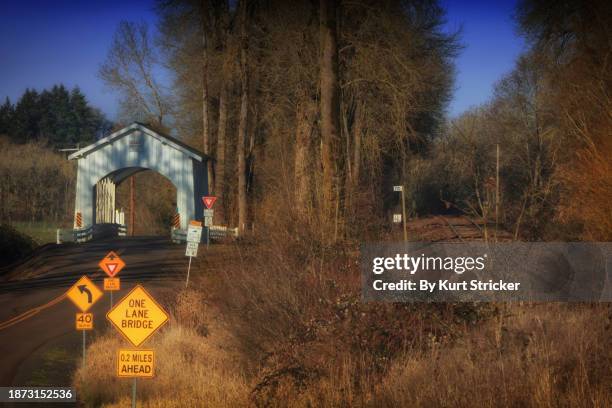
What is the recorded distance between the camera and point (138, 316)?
11.5m

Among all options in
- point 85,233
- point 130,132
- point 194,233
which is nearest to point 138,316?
point 194,233

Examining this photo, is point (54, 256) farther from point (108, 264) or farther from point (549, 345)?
point (549, 345)

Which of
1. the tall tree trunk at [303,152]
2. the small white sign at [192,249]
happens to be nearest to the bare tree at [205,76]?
the small white sign at [192,249]

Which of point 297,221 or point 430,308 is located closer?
point 430,308

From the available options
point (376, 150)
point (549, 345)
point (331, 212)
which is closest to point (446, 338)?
point (549, 345)

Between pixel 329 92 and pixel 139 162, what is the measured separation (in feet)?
81.2

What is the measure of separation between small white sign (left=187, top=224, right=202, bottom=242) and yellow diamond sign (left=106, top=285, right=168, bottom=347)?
13.3 m

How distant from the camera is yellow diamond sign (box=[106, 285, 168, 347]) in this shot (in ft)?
37.6

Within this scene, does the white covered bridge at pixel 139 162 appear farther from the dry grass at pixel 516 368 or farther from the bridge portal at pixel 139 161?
the dry grass at pixel 516 368

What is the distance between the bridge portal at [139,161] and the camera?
41375 mm

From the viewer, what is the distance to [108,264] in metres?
16.2

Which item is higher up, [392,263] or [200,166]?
[200,166]

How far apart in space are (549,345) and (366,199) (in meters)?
5.29

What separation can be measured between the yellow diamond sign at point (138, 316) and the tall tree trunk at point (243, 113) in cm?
2477
